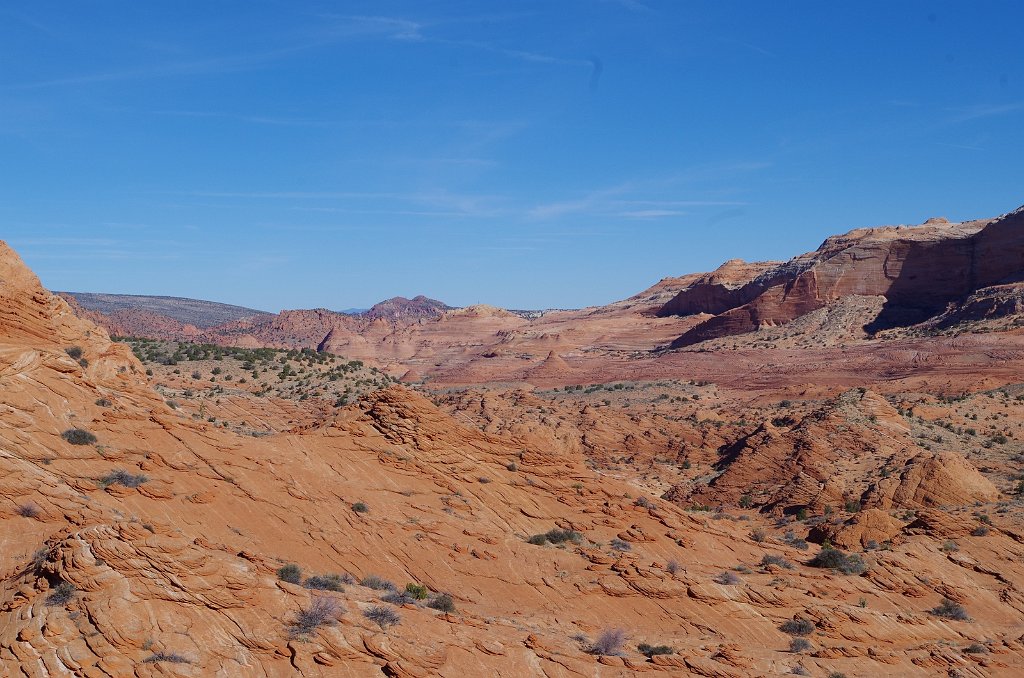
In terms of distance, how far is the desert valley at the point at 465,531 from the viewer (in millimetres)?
9484

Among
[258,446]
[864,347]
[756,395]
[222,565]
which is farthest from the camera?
[864,347]

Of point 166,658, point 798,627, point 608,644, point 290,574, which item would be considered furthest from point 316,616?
point 798,627

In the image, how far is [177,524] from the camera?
13047mm

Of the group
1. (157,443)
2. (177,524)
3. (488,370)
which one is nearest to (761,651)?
(177,524)

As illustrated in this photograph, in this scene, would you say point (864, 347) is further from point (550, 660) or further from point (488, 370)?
point (550, 660)

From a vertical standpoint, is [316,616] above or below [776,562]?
above

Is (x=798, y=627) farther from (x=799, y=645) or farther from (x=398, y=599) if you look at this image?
(x=398, y=599)

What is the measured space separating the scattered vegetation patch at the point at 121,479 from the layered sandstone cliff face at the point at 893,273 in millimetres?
75520

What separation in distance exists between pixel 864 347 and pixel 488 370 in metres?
37.5

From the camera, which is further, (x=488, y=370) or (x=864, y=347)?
(x=488, y=370)

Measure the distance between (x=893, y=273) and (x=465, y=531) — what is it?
78250 millimetres

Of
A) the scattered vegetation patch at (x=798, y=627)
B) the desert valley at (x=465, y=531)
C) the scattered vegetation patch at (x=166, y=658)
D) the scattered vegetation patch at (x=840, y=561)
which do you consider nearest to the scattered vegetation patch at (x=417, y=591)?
the desert valley at (x=465, y=531)

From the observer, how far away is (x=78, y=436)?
553 inches

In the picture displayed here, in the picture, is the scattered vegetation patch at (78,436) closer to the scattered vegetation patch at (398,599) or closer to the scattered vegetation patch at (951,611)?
the scattered vegetation patch at (398,599)
